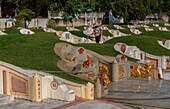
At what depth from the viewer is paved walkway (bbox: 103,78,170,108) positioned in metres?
16.9

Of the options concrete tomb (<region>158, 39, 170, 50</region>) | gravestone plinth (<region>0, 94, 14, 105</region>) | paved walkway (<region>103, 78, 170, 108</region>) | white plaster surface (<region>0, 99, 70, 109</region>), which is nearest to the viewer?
white plaster surface (<region>0, 99, 70, 109</region>)

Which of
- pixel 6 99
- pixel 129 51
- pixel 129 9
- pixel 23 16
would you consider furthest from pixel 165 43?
pixel 129 9

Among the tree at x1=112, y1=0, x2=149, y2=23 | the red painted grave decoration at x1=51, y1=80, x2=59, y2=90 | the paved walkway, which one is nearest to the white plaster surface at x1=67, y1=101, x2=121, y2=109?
the red painted grave decoration at x1=51, y1=80, x2=59, y2=90

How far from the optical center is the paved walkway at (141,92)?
55.5 ft

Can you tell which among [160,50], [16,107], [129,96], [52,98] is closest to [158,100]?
[129,96]

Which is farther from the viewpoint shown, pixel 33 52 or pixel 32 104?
pixel 33 52

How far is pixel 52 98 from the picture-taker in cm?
1622

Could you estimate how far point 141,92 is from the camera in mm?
19969

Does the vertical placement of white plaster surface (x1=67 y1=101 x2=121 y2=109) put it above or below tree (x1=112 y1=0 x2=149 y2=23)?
below

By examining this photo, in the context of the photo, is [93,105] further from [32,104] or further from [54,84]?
[32,104]

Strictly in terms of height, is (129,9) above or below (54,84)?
above

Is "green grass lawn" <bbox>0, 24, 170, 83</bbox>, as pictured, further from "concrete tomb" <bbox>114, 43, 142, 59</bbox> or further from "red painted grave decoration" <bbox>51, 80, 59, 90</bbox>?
"red painted grave decoration" <bbox>51, 80, 59, 90</bbox>

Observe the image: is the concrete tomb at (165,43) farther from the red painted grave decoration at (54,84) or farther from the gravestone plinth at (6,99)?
the gravestone plinth at (6,99)

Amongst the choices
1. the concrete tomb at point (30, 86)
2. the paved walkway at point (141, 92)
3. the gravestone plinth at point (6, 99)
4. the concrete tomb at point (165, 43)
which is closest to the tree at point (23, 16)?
the concrete tomb at point (165, 43)
